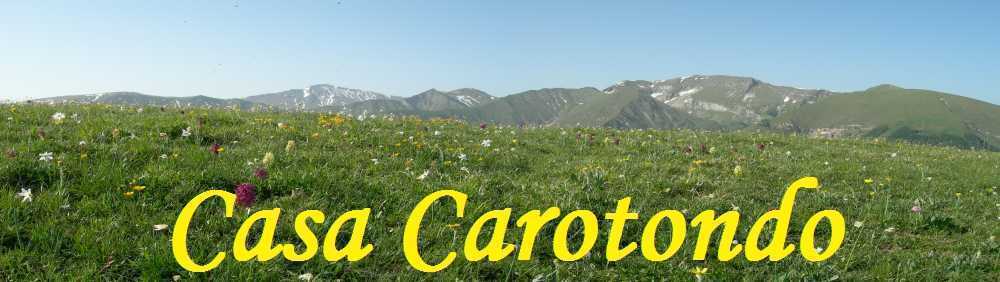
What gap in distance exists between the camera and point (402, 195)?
7.64m

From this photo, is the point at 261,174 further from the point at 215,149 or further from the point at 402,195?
the point at 215,149

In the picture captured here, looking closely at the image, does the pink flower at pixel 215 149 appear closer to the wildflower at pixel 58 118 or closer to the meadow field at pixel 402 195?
the meadow field at pixel 402 195

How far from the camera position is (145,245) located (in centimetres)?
545

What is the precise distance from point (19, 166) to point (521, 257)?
5930 millimetres

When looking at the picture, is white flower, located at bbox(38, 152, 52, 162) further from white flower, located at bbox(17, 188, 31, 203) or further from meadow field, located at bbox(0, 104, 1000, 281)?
white flower, located at bbox(17, 188, 31, 203)

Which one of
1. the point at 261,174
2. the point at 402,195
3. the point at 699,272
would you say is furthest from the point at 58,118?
the point at 699,272

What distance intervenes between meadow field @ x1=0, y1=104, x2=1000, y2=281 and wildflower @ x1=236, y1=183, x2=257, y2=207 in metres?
0.02

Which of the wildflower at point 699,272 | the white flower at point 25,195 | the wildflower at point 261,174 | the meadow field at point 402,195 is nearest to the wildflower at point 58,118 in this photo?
the meadow field at point 402,195

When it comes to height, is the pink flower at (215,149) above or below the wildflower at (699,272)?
above

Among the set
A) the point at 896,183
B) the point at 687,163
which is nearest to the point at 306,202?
the point at 687,163

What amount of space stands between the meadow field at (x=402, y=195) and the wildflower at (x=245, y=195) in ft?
0.07

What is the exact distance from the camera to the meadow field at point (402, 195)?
5617mm

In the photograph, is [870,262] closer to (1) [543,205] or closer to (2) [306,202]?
(1) [543,205]

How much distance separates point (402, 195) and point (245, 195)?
72.5 inches
